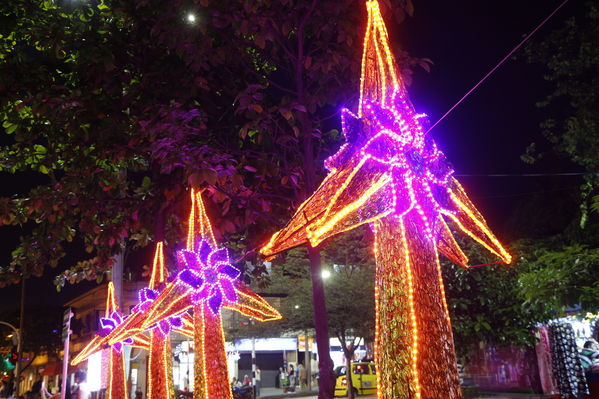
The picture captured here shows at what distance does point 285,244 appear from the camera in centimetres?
374

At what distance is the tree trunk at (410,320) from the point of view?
343cm

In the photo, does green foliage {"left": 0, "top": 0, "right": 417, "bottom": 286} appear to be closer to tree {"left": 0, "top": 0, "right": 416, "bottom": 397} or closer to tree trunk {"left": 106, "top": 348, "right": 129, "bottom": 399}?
tree {"left": 0, "top": 0, "right": 416, "bottom": 397}

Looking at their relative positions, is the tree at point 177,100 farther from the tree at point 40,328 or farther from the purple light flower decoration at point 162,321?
the tree at point 40,328

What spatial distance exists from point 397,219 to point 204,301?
372 cm

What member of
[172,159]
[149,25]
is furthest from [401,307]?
[149,25]

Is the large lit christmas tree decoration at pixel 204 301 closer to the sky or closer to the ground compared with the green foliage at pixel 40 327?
closer to the ground

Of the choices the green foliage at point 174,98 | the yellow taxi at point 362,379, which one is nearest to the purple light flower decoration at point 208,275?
the green foliage at point 174,98

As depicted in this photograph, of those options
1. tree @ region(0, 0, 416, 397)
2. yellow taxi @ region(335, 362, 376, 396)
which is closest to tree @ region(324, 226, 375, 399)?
yellow taxi @ region(335, 362, 376, 396)

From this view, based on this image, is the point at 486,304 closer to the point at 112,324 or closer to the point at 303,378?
the point at 112,324

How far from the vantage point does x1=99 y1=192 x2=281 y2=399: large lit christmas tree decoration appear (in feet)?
21.3

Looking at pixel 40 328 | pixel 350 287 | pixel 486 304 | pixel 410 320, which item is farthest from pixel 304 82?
pixel 40 328

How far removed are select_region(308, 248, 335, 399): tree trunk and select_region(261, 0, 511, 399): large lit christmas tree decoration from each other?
2.98 metres

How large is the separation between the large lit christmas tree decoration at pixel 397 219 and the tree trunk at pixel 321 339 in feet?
9.79

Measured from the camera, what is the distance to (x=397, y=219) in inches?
149
